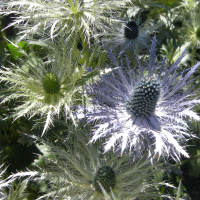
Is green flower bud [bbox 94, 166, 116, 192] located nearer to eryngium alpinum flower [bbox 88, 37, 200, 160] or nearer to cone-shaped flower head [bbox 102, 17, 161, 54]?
eryngium alpinum flower [bbox 88, 37, 200, 160]

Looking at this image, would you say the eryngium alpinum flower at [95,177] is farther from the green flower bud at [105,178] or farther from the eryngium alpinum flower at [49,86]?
the eryngium alpinum flower at [49,86]

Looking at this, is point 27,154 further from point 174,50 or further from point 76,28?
point 174,50

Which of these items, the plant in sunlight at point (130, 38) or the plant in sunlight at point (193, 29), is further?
the plant in sunlight at point (193, 29)

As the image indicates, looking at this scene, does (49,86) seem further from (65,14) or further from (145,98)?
(145,98)

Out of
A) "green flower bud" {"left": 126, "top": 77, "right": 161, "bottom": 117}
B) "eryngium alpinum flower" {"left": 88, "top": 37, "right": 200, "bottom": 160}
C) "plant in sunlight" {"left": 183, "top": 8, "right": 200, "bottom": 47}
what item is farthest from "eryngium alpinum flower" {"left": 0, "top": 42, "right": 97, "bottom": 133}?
"plant in sunlight" {"left": 183, "top": 8, "right": 200, "bottom": 47}

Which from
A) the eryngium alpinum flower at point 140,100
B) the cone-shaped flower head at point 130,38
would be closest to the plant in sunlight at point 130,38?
the cone-shaped flower head at point 130,38

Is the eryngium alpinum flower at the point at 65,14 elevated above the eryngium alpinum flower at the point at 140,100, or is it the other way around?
the eryngium alpinum flower at the point at 65,14

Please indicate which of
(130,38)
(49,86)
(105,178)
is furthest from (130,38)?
(105,178)

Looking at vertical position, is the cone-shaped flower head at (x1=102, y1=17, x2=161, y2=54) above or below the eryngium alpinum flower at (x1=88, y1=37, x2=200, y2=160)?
above

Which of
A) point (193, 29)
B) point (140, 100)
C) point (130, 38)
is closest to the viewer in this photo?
point (140, 100)

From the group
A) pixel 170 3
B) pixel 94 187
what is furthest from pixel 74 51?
pixel 170 3

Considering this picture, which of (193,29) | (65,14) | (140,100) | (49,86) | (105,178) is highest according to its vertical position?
(193,29)
